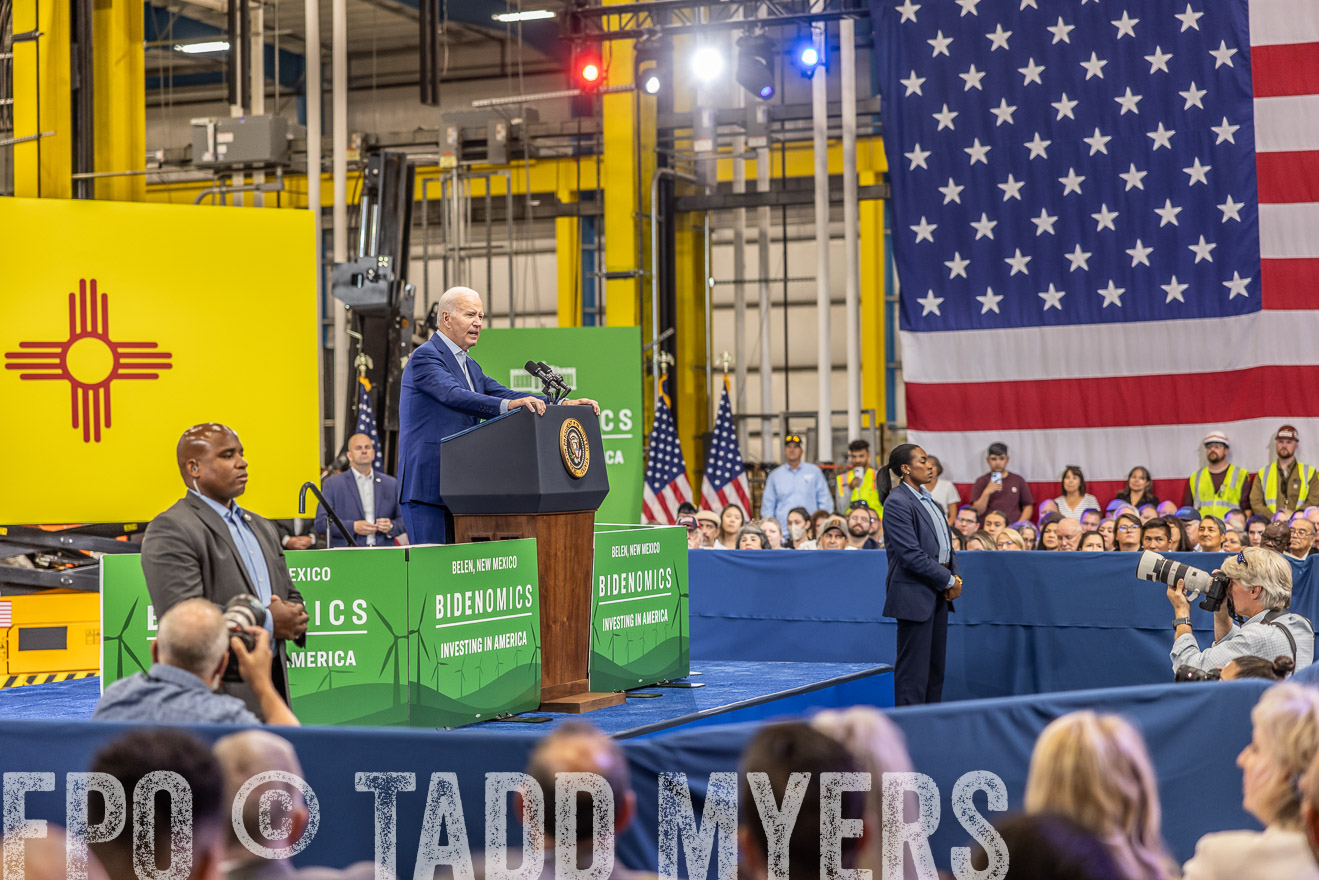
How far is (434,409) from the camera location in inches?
247

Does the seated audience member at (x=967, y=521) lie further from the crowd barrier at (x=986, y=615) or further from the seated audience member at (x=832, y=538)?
the crowd barrier at (x=986, y=615)

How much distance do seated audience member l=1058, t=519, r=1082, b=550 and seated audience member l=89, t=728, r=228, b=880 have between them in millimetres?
8638

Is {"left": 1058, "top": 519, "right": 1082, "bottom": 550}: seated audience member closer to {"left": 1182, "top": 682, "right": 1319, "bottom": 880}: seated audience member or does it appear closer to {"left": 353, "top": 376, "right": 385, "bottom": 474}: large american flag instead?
{"left": 353, "top": 376, "right": 385, "bottom": 474}: large american flag

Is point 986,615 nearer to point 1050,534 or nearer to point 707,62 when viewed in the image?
point 1050,534

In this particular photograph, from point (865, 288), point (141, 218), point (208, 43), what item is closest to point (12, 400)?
point (141, 218)

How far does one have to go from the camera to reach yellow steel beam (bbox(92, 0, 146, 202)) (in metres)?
11.6

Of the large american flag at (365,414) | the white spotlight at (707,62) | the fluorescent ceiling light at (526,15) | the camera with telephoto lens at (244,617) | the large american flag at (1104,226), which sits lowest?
the camera with telephoto lens at (244,617)

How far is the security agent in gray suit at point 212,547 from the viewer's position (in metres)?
4.15

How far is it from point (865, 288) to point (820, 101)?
5564 millimetres

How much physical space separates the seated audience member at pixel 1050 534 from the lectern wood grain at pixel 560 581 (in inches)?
188

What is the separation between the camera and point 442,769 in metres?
3.35

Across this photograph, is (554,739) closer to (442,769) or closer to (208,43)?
(442,769)

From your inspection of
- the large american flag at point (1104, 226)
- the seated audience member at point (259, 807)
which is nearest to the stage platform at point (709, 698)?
the seated audience member at point (259, 807)

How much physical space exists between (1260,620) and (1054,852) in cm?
384
